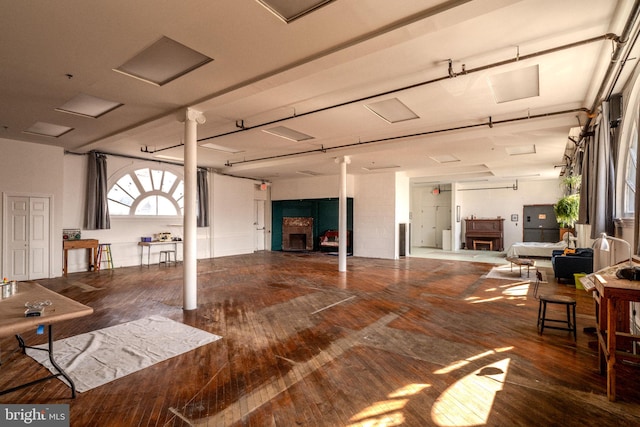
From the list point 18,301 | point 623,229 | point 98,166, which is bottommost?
point 18,301

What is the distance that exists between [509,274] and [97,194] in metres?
11.2

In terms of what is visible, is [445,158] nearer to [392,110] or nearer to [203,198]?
[392,110]

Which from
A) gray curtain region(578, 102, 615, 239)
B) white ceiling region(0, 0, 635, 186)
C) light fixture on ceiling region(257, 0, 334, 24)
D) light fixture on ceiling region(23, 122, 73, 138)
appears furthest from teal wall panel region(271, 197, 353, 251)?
light fixture on ceiling region(257, 0, 334, 24)

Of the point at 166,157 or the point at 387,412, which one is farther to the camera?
the point at 166,157

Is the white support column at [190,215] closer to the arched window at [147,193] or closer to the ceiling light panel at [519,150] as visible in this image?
the arched window at [147,193]

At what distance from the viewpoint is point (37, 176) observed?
24.0 ft

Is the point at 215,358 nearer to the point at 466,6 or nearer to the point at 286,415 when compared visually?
the point at 286,415

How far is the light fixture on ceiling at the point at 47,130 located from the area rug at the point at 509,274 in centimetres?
1012

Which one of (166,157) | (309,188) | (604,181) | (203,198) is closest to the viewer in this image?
(604,181)

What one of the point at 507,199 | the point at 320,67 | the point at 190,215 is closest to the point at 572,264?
the point at 320,67

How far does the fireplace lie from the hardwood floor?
7.82 metres

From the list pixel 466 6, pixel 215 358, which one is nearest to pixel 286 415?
pixel 215 358

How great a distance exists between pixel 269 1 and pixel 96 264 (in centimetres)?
869

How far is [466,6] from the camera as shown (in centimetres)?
247
